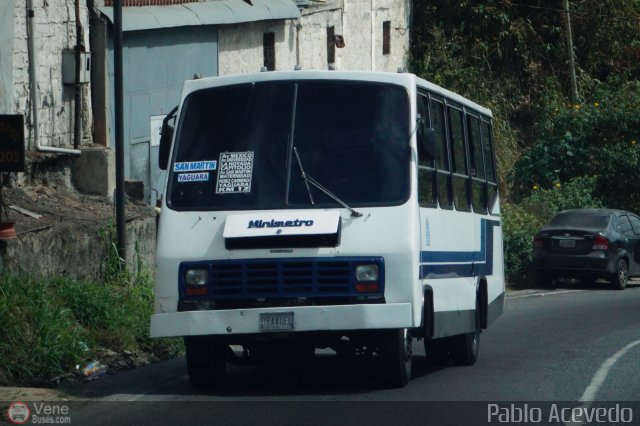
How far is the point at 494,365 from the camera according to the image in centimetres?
1280

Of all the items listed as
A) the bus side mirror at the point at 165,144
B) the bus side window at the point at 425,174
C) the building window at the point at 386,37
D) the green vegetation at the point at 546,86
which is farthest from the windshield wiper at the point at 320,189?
the building window at the point at 386,37

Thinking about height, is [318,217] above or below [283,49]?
below

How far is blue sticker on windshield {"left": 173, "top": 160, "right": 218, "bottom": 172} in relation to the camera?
1060 cm

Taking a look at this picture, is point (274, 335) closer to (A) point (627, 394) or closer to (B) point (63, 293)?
(A) point (627, 394)

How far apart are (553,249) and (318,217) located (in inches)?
581

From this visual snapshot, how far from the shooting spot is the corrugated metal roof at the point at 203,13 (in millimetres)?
19891

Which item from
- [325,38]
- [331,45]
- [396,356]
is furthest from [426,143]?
[331,45]

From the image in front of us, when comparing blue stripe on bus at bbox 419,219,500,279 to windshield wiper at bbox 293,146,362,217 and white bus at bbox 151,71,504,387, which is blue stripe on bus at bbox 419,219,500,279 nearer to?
white bus at bbox 151,71,504,387

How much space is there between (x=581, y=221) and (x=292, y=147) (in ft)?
49.7

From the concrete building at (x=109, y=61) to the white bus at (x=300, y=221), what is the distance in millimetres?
6524

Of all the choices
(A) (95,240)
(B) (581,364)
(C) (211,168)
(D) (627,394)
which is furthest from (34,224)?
(D) (627,394)

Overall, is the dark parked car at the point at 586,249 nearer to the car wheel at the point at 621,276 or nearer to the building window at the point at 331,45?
the car wheel at the point at 621,276

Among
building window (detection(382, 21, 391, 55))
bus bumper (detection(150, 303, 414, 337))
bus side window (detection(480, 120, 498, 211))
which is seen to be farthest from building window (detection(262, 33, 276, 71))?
bus bumper (detection(150, 303, 414, 337))

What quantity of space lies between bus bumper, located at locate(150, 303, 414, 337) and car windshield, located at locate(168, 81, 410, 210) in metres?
0.91
